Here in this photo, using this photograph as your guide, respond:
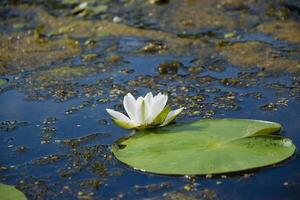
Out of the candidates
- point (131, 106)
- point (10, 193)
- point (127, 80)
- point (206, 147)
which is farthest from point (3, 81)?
point (206, 147)

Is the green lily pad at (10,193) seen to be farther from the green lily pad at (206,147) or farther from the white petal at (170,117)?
the white petal at (170,117)

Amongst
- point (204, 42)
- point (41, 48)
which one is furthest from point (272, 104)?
point (41, 48)

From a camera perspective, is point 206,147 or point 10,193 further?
point 206,147

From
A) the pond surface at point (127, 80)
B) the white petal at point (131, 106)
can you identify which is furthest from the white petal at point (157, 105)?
the pond surface at point (127, 80)

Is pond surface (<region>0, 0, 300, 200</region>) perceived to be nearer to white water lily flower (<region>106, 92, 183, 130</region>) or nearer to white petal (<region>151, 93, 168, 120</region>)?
white water lily flower (<region>106, 92, 183, 130</region>)

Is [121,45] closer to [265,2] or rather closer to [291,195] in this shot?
[265,2]

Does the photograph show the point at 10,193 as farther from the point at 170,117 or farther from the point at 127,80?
the point at 127,80

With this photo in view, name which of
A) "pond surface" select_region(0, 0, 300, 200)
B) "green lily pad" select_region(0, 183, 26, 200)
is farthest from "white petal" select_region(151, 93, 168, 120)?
"green lily pad" select_region(0, 183, 26, 200)
